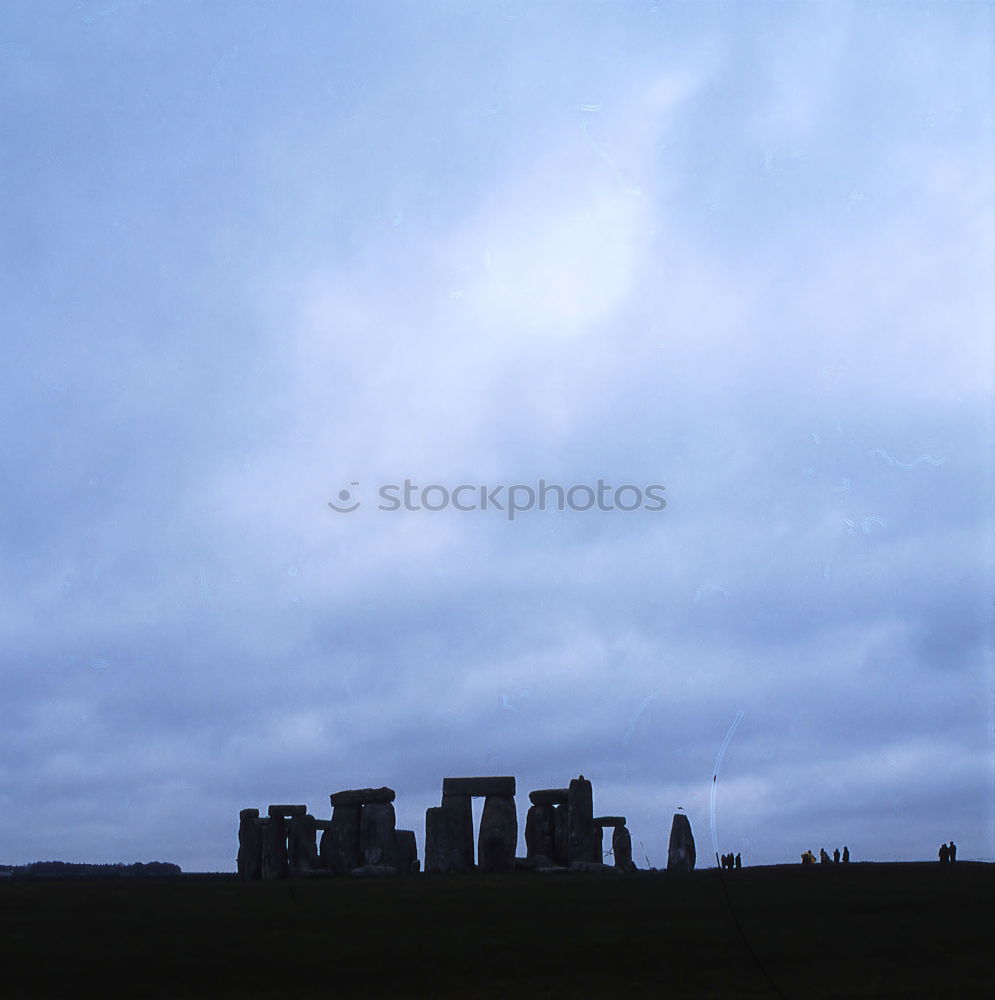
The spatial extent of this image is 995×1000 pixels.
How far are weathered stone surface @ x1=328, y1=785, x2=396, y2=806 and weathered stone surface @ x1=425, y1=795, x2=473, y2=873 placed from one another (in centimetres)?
149

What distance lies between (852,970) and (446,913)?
5.95m

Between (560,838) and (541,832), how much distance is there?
550mm

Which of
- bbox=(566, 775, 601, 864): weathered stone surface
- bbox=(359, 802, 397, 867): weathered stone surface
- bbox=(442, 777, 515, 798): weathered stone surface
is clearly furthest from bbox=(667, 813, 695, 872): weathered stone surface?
bbox=(359, 802, 397, 867): weathered stone surface

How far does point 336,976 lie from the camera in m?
11.6

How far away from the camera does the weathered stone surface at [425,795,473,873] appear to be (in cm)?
2777

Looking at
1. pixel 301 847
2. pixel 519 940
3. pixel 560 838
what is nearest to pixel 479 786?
pixel 560 838

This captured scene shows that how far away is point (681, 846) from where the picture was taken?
94.5ft

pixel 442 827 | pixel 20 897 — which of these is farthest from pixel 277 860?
pixel 20 897

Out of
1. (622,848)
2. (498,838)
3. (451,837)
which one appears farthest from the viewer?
(622,848)

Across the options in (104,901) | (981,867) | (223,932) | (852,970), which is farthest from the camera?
(981,867)

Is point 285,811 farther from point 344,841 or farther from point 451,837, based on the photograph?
point 451,837

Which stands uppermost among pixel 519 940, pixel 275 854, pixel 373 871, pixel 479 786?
pixel 479 786

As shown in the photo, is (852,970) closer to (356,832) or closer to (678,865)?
(678,865)

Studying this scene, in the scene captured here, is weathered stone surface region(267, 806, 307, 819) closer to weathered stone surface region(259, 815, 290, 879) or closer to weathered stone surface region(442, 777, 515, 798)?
weathered stone surface region(259, 815, 290, 879)
